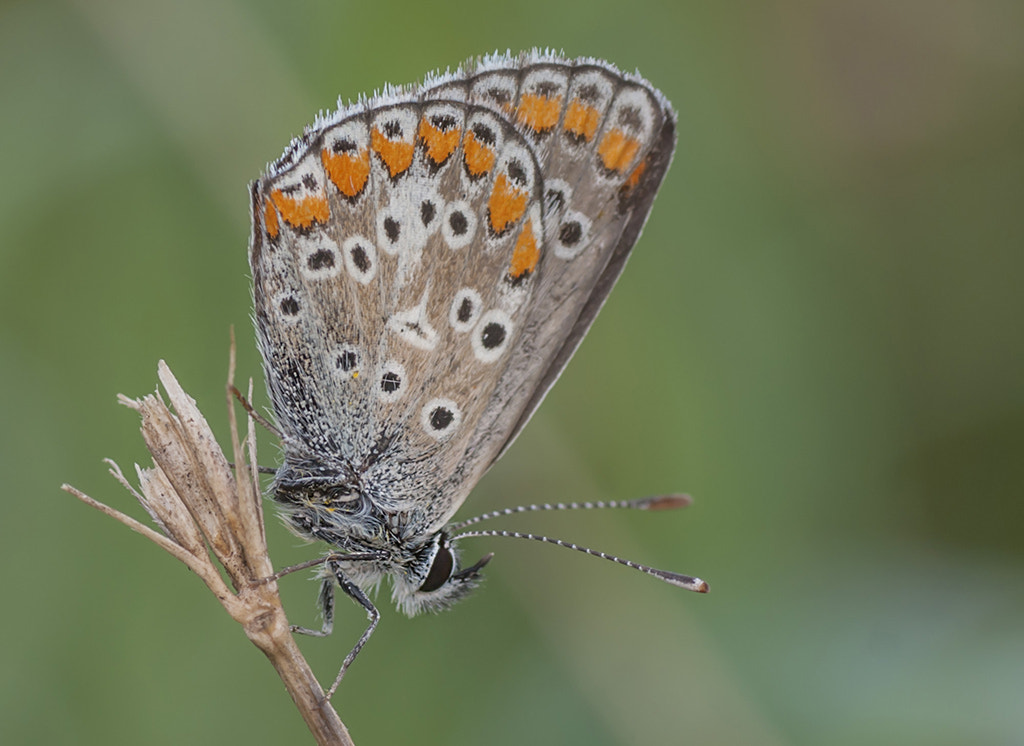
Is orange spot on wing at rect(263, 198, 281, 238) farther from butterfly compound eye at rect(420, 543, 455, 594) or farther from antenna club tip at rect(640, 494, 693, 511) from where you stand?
antenna club tip at rect(640, 494, 693, 511)

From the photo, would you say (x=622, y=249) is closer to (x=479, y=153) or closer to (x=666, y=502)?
(x=479, y=153)

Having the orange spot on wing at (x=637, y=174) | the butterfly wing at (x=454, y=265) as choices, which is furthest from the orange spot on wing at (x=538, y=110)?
the orange spot on wing at (x=637, y=174)

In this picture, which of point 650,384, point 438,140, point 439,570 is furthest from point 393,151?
point 650,384

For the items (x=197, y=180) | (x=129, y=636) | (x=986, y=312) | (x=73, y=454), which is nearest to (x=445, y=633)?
(x=129, y=636)

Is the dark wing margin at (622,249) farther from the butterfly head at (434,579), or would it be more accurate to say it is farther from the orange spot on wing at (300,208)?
the orange spot on wing at (300,208)

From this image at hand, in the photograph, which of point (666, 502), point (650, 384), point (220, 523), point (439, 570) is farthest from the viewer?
point (650, 384)
